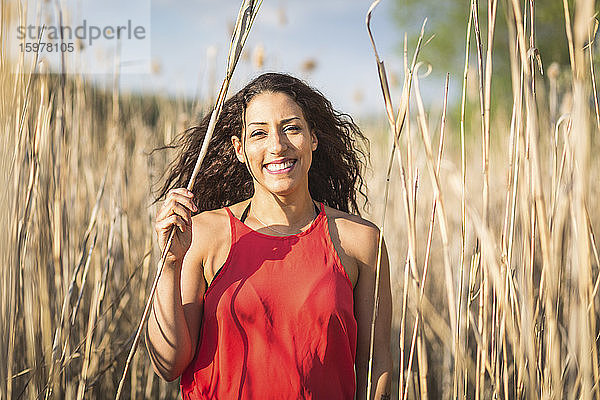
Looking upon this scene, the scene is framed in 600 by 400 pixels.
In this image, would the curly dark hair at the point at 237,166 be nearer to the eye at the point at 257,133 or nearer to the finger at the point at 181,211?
the eye at the point at 257,133

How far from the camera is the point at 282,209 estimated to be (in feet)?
3.78

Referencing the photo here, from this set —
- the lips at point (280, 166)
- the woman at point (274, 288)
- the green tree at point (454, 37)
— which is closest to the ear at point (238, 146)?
the woman at point (274, 288)

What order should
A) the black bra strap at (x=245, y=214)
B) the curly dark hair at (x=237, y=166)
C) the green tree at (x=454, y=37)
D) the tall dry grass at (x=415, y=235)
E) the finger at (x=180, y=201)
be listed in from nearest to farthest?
the tall dry grass at (x=415, y=235) → the finger at (x=180, y=201) → the black bra strap at (x=245, y=214) → the curly dark hair at (x=237, y=166) → the green tree at (x=454, y=37)

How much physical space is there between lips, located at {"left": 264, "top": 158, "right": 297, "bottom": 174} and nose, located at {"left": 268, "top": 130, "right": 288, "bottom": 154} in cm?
2

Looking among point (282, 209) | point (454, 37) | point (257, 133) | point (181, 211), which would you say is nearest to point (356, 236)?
point (282, 209)

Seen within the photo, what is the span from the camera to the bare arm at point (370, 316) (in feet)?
3.75

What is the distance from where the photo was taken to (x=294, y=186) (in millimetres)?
1102

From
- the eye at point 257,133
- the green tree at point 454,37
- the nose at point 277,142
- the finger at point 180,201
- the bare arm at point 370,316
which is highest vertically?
the green tree at point 454,37

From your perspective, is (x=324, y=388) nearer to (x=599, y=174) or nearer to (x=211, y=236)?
(x=211, y=236)

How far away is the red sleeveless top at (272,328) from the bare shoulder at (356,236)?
69 millimetres

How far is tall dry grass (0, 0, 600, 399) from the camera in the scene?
73 cm

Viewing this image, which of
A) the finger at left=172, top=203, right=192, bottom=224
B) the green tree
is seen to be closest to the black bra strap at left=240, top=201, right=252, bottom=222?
the finger at left=172, top=203, right=192, bottom=224

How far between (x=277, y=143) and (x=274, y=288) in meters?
0.25

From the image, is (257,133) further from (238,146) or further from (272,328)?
(272,328)
